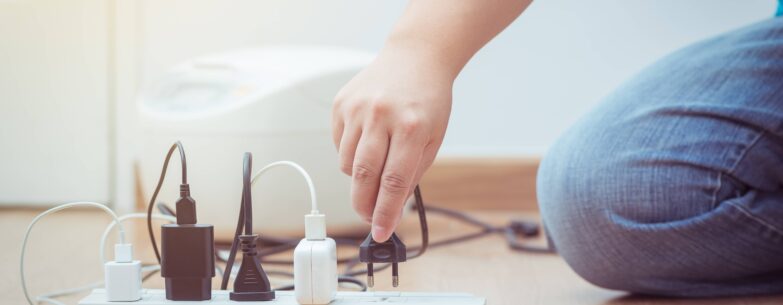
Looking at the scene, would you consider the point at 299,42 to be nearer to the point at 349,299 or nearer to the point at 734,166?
the point at 734,166

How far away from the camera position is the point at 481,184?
184cm

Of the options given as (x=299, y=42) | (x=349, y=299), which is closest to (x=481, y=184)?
(x=299, y=42)

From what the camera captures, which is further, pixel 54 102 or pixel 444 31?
pixel 54 102

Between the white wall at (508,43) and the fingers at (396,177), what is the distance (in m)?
1.24

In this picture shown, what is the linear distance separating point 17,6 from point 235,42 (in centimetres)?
43

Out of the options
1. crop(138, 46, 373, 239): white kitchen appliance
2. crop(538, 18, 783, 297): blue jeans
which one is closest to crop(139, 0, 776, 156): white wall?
crop(138, 46, 373, 239): white kitchen appliance

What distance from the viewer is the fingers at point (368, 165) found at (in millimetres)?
542

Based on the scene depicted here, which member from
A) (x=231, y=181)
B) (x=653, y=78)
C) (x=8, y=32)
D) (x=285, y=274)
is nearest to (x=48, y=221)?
(x=8, y=32)

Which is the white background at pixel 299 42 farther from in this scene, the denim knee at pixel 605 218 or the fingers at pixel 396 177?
the fingers at pixel 396 177

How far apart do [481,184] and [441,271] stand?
0.83 meters

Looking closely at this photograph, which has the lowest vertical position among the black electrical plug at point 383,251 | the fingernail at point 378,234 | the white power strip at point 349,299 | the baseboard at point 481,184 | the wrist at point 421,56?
the baseboard at point 481,184

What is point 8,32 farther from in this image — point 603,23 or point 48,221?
point 603,23

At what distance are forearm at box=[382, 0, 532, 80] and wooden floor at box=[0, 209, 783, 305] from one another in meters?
0.28

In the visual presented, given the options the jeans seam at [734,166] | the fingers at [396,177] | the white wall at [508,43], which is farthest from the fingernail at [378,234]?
the white wall at [508,43]
